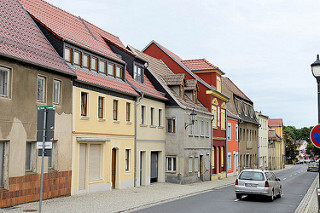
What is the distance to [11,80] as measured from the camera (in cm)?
1667

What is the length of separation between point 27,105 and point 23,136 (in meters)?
1.29

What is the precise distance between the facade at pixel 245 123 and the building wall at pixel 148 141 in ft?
65.9

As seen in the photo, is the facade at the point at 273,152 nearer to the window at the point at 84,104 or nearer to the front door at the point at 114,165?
the front door at the point at 114,165

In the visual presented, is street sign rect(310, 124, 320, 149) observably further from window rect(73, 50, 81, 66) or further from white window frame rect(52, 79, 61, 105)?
window rect(73, 50, 81, 66)

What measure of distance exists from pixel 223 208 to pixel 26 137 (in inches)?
341

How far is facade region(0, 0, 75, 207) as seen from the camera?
16.5 m

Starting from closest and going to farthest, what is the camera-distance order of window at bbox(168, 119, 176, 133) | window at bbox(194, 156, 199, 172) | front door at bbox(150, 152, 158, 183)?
front door at bbox(150, 152, 158, 183) → window at bbox(168, 119, 176, 133) → window at bbox(194, 156, 199, 172)

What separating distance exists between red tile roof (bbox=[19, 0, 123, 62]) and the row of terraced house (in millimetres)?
88

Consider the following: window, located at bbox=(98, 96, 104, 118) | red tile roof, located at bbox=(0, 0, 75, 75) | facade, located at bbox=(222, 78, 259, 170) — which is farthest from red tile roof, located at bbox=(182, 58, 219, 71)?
red tile roof, located at bbox=(0, 0, 75, 75)

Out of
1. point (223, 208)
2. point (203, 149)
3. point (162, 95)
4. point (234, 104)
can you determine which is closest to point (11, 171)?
point (223, 208)

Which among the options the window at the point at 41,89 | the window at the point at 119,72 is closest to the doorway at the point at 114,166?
the window at the point at 119,72

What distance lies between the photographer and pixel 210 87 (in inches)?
1517

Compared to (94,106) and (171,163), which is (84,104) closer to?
(94,106)

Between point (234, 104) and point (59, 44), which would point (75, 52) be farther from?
point (234, 104)
